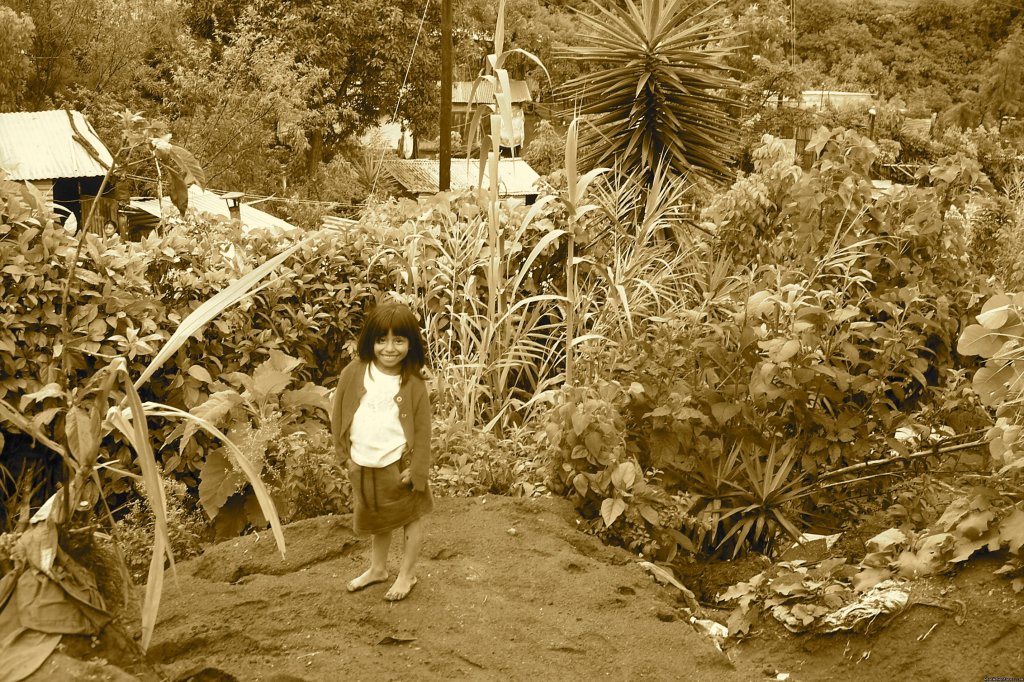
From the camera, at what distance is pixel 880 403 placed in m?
4.31

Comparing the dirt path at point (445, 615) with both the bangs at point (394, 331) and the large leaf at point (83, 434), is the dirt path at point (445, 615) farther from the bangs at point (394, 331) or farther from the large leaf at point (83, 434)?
the bangs at point (394, 331)

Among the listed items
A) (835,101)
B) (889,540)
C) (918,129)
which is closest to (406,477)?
(889,540)

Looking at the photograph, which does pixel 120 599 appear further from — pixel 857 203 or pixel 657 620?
pixel 857 203

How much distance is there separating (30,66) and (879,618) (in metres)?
24.9

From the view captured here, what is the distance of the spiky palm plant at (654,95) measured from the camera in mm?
7539

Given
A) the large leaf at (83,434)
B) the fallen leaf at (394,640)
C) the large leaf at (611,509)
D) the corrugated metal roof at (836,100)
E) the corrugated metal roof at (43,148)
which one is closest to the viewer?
the large leaf at (83,434)

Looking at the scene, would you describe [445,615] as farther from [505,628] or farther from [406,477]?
[406,477]

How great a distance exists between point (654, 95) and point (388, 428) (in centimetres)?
522

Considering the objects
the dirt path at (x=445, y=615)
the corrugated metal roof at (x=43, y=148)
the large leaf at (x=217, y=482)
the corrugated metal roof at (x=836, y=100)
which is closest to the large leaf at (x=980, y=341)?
the dirt path at (x=445, y=615)

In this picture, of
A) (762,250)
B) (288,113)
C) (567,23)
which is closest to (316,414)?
(762,250)

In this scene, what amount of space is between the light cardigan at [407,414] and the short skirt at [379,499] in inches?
2.6

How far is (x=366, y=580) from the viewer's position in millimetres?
3205

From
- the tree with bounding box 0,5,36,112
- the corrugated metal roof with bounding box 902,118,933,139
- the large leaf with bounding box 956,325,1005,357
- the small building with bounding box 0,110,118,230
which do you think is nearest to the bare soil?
the large leaf with bounding box 956,325,1005,357

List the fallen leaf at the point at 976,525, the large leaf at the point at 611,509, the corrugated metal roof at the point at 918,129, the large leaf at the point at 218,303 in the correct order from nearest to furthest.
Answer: the large leaf at the point at 218,303 < the fallen leaf at the point at 976,525 < the large leaf at the point at 611,509 < the corrugated metal roof at the point at 918,129
